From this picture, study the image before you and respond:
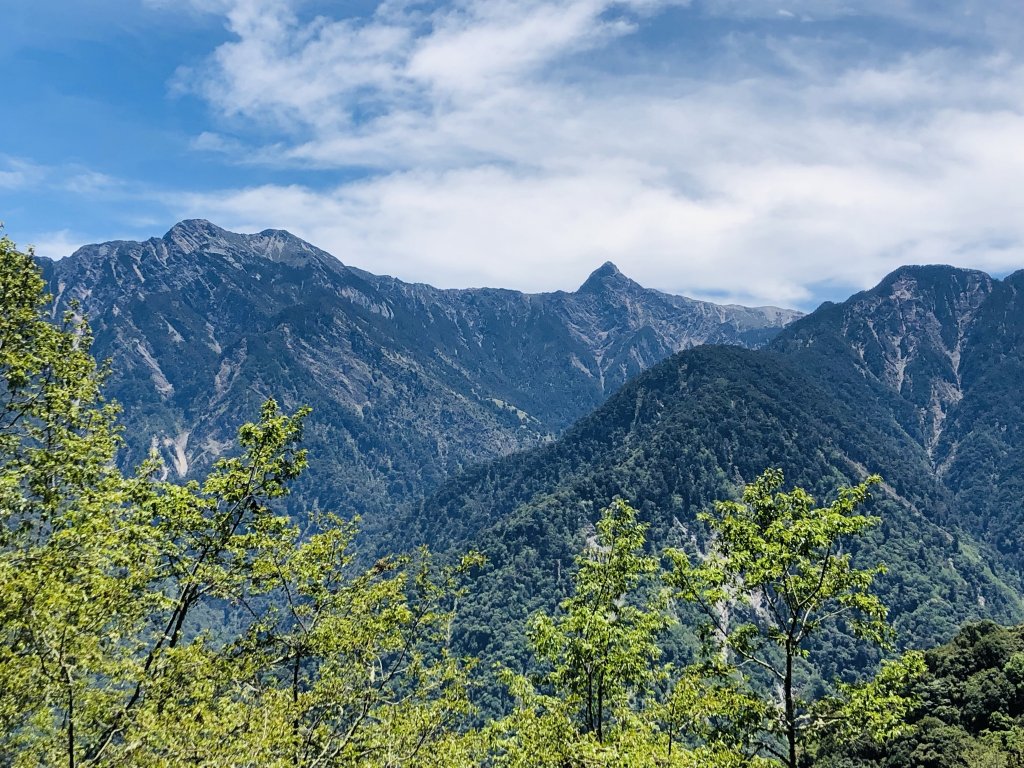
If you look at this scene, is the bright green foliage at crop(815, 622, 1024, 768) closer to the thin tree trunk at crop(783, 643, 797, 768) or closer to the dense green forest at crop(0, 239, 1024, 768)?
the thin tree trunk at crop(783, 643, 797, 768)

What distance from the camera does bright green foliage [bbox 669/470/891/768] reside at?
72.9 feet

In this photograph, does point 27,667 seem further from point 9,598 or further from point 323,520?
point 323,520

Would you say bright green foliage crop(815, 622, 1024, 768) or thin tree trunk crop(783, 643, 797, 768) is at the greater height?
thin tree trunk crop(783, 643, 797, 768)

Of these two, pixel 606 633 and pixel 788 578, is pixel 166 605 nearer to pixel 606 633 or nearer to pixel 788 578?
pixel 606 633

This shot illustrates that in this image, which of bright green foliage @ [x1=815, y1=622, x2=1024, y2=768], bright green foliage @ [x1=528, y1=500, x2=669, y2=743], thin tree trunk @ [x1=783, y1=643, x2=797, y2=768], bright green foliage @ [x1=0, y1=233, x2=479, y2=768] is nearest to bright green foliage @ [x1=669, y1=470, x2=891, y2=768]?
thin tree trunk @ [x1=783, y1=643, x2=797, y2=768]

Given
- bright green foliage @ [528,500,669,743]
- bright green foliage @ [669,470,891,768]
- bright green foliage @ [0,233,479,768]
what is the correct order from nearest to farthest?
bright green foliage @ [0,233,479,768]
bright green foliage @ [669,470,891,768]
bright green foliage @ [528,500,669,743]

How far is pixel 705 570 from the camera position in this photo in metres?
24.1

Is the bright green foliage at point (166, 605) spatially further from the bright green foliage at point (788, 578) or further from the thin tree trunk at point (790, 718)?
the thin tree trunk at point (790, 718)

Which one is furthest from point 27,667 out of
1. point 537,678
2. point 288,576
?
point 537,678

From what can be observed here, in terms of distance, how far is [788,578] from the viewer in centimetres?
2297

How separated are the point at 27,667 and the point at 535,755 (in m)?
16.8

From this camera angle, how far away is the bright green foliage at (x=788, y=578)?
22.2 metres

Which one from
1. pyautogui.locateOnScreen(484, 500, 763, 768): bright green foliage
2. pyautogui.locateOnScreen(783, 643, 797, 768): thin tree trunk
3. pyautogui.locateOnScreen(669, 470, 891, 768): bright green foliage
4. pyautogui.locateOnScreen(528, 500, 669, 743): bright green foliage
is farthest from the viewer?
pyautogui.locateOnScreen(528, 500, 669, 743): bright green foliage

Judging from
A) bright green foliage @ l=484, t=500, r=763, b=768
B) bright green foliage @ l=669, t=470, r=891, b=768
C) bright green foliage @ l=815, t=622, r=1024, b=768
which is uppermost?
bright green foliage @ l=669, t=470, r=891, b=768
